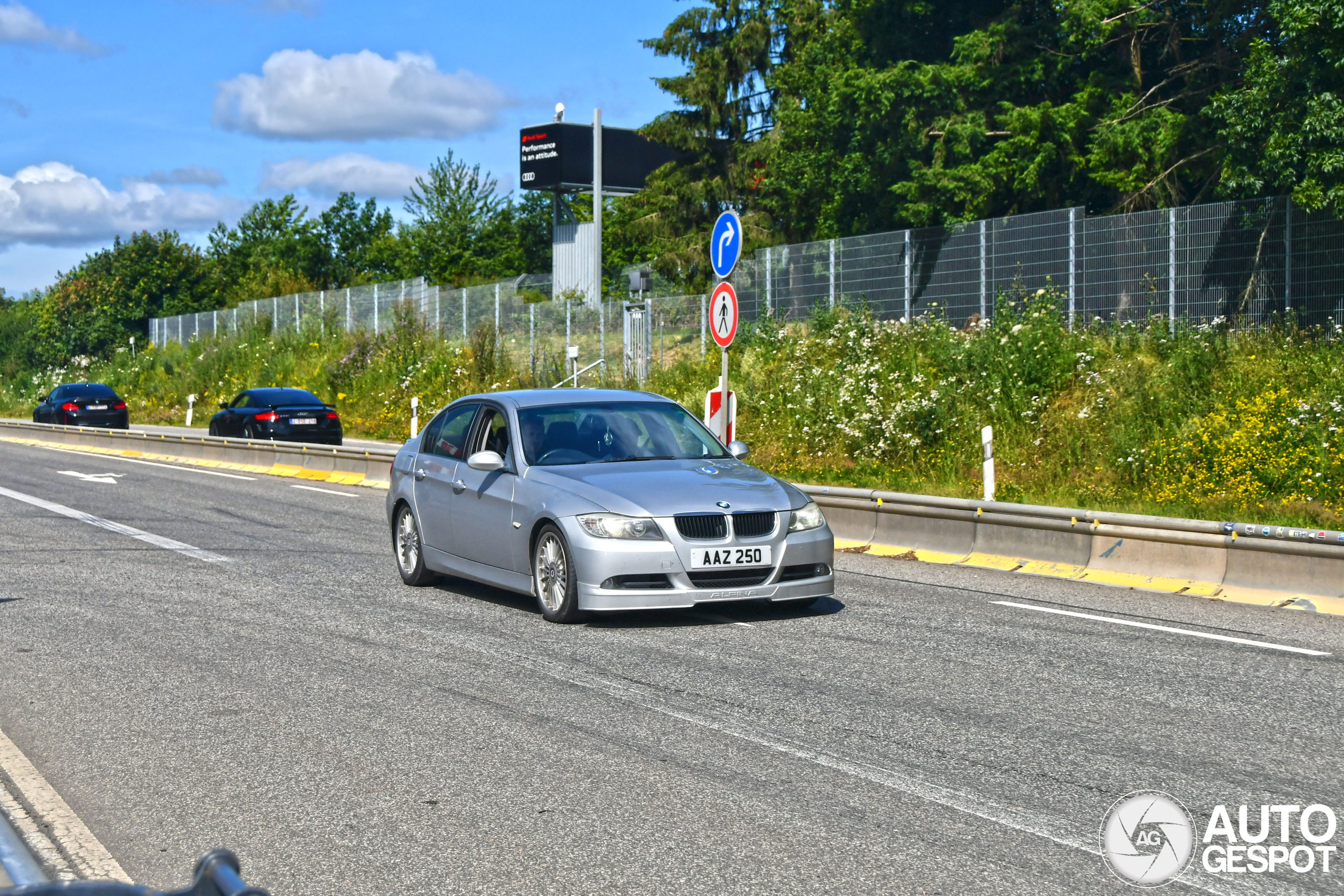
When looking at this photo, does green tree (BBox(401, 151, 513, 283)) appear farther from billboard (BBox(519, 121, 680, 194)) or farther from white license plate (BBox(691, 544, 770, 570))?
white license plate (BBox(691, 544, 770, 570))

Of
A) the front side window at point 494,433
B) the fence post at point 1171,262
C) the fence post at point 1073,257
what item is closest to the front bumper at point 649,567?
the front side window at point 494,433

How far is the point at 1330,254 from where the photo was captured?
62.3 feet

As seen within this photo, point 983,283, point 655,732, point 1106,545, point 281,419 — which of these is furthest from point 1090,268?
point 655,732

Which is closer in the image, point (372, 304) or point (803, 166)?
point (803, 166)

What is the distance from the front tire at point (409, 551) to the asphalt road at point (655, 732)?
191 millimetres

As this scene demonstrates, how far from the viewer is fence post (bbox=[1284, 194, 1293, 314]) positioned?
19547 mm

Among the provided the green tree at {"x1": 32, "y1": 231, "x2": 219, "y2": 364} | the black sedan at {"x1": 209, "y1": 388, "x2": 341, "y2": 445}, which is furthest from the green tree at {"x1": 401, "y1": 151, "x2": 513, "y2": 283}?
the black sedan at {"x1": 209, "y1": 388, "x2": 341, "y2": 445}

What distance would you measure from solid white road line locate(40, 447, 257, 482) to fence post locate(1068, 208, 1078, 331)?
45.4 ft

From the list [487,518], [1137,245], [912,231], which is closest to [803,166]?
[912,231]

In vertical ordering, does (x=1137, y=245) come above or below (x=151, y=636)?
above

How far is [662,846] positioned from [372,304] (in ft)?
150

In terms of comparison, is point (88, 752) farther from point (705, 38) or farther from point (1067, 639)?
point (705, 38)

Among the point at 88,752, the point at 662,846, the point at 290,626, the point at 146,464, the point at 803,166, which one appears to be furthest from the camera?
the point at 803,166

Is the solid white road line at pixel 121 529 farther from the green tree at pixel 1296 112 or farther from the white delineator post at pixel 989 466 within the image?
the green tree at pixel 1296 112
